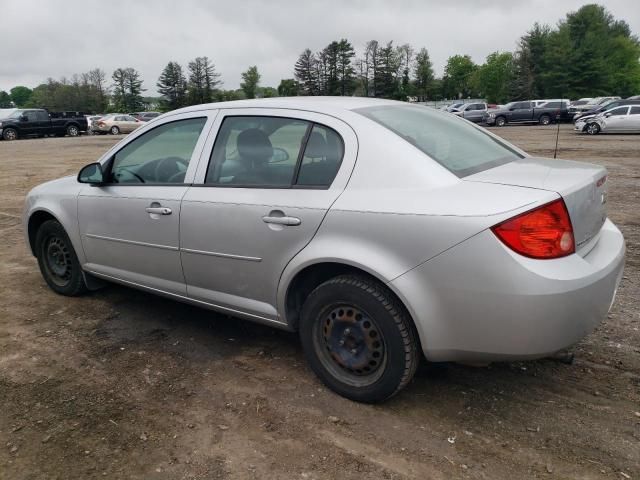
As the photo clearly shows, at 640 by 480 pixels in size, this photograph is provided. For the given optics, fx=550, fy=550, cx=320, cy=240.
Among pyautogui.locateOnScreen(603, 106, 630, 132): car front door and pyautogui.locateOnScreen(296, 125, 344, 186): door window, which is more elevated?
pyautogui.locateOnScreen(296, 125, 344, 186): door window

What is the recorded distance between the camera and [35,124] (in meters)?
33.0

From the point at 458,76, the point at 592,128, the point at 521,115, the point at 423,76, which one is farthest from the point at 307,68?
the point at 592,128

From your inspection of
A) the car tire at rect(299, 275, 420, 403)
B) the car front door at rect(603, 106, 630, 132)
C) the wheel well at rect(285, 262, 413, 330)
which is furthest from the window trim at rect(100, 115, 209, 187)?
the car front door at rect(603, 106, 630, 132)

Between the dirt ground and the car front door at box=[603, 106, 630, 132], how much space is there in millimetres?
24184

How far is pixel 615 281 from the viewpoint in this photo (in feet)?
9.23

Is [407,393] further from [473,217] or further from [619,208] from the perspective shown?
[619,208]

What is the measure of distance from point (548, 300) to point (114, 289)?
391cm

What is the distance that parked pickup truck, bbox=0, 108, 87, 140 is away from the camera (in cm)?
3206

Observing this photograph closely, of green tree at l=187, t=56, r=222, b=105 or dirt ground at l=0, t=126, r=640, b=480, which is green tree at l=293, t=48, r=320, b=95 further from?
dirt ground at l=0, t=126, r=640, b=480

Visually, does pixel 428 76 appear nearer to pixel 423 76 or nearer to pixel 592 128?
pixel 423 76

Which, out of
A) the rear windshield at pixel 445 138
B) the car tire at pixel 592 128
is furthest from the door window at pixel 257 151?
the car tire at pixel 592 128

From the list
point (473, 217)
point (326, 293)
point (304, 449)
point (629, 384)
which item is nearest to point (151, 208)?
point (326, 293)

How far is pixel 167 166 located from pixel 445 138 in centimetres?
191

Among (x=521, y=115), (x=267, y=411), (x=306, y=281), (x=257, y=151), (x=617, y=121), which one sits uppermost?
(x=257, y=151)
